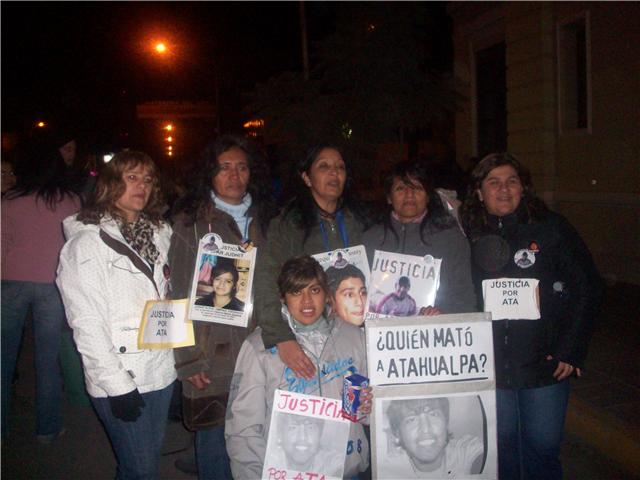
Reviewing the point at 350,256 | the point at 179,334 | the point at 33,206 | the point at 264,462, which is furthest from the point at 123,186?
the point at 33,206

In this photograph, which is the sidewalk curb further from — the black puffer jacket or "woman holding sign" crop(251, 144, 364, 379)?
"woman holding sign" crop(251, 144, 364, 379)

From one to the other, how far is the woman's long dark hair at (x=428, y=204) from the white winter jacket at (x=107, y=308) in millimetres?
1410

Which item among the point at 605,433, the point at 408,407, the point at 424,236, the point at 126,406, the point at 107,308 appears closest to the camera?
the point at 126,406

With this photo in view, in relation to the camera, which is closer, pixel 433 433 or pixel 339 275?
pixel 433 433

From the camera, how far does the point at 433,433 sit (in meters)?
2.66

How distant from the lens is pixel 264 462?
8.56 feet

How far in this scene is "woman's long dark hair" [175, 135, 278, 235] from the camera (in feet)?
10.0

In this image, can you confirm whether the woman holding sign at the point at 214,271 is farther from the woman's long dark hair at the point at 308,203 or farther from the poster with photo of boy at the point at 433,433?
the poster with photo of boy at the point at 433,433

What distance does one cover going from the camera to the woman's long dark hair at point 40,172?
4180 millimetres

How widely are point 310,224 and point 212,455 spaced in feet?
4.81

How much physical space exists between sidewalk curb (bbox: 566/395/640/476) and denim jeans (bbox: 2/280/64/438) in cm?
430

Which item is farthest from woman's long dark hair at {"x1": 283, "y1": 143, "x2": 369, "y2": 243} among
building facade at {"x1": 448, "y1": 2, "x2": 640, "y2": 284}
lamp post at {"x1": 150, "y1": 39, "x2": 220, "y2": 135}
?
lamp post at {"x1": 150, "y1": 39, "x2": 220, "y2": 135}

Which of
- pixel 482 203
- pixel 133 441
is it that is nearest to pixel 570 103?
pixel 482 203

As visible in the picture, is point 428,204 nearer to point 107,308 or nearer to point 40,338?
point 107,308
